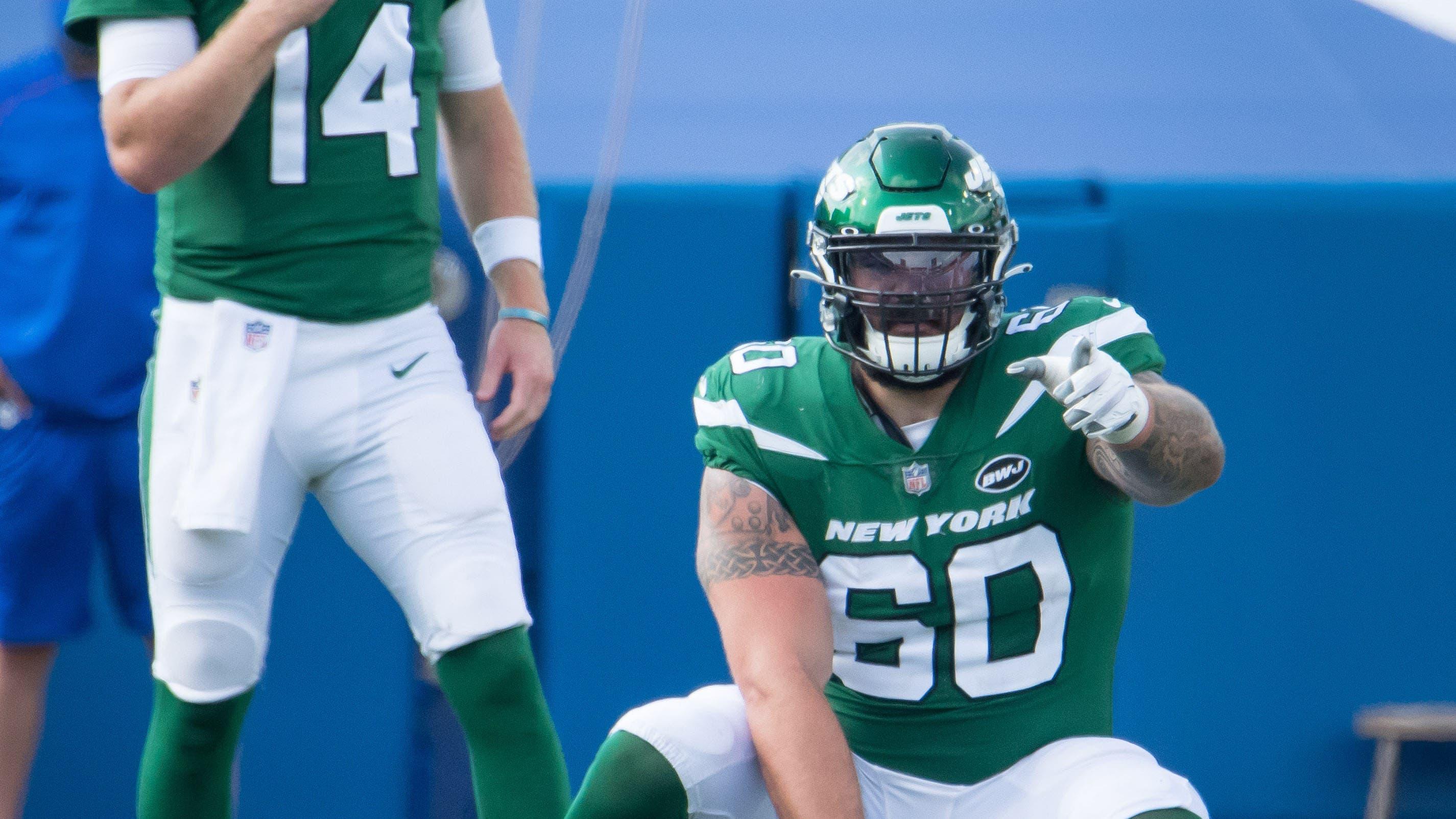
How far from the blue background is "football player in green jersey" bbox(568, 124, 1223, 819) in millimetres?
998

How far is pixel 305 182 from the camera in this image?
192cm

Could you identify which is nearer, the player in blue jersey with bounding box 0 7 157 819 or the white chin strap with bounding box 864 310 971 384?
the white chin strap with bounding box 864 310 971 384

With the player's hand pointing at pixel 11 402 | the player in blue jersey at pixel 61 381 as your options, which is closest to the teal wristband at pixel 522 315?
the player in blue jersey at pixel 61 381

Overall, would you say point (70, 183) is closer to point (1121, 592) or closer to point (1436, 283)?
point (1121, 592)

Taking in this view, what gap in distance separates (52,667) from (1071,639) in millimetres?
1901

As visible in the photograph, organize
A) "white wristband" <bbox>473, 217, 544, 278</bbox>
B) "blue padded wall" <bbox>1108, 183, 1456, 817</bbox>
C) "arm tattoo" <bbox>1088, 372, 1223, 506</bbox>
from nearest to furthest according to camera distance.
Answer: "arm tattoo" <bbox>1088, 372, 1223, 506</bbox>
"white wristband" <bbox>473, 217, 544, 278</bbox>
"blue padded wall" <bbox>1108, 183, 1456, 817</bbox>

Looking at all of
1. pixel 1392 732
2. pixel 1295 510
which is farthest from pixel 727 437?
pixel 1392 732

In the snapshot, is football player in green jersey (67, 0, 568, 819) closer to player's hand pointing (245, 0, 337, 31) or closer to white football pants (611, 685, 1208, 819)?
player's hand pointing (245, 0, 337, 31)

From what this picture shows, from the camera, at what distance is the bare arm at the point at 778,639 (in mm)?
1776

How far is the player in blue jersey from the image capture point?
248cm

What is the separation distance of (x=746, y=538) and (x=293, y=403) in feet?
1.90

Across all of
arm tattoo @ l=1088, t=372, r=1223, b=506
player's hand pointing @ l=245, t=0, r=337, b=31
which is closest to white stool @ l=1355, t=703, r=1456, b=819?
arm tattoo @ l=1088, t=372, r=1223, b=506

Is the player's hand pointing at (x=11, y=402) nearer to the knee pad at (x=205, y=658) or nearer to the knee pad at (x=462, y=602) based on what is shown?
the knee pad at (x=205, y=658)

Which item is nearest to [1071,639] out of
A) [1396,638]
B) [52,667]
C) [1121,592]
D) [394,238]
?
[1121,592]
